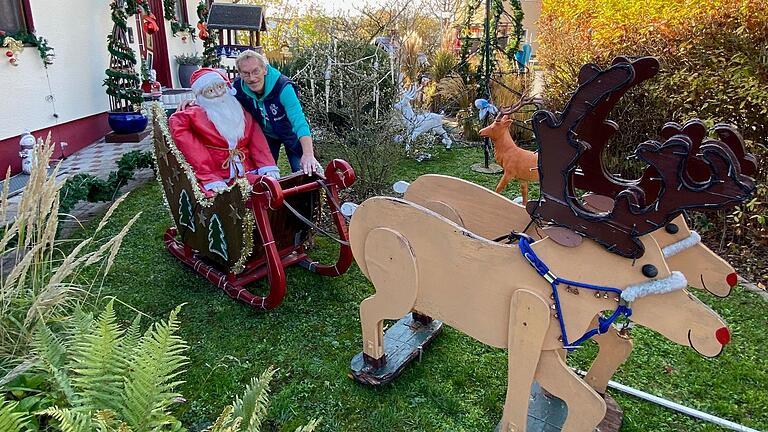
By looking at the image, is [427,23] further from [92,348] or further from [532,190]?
[92,348]

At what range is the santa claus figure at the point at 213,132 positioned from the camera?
322 cm

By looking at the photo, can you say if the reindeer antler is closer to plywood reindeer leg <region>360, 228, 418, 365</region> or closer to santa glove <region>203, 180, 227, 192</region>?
plywood reindeer leg <region>360, 228, 418, 365</region>

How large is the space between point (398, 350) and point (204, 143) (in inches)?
74.5

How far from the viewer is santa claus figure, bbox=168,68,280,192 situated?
3219 mm

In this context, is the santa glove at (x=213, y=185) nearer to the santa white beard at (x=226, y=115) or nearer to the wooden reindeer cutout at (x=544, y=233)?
the santa white beard at (x=226, y=115)

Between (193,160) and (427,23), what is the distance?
1345 cm

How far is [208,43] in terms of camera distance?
11.1 m

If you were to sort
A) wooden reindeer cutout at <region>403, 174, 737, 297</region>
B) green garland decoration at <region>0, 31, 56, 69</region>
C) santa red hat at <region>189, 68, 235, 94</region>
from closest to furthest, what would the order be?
1. wooden reindeer cutout at <region>403, 174, 737, 297</region>
2. santa red hat at <region>189, 68, 235, 94</region>
3. green garland decoration at <region>0, 31, 56, 69</region>

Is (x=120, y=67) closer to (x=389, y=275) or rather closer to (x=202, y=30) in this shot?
(x=202, y=30)

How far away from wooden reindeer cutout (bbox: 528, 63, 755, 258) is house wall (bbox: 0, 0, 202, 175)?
19.0 ft

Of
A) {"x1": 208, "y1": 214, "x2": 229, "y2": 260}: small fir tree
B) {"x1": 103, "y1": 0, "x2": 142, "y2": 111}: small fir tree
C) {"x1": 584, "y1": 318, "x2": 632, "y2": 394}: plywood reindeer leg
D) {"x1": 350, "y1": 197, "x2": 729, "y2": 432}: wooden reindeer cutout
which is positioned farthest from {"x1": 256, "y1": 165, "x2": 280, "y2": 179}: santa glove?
{"x1": 103, "y1": 0, "x2": 142, "y2": 111}: small fir tree

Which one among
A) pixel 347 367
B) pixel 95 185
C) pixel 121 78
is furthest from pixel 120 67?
pixel 347 367

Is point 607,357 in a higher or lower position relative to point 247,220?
lower

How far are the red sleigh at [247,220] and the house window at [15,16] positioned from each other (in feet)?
12.2
